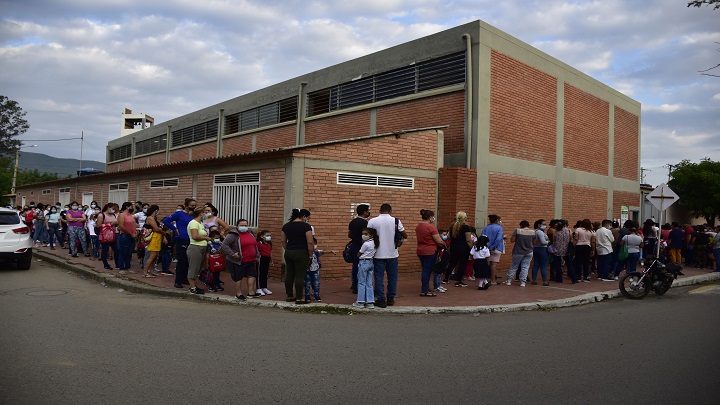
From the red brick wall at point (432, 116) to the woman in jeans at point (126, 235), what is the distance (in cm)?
815

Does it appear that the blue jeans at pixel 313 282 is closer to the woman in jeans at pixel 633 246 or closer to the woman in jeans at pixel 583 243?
the woman in jeans at pixel 583 243

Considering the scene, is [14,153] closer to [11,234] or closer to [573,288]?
[11,234]

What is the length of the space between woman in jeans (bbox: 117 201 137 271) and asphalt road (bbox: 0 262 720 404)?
294 cm

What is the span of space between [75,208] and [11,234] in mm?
2647

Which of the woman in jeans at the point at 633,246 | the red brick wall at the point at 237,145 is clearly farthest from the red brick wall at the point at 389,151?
the red brick wall at the point at 237,145

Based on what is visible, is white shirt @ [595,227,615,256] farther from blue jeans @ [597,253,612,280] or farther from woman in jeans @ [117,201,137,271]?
woman in jeans @ [117,201,137,271]

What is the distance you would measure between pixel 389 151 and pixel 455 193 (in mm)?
2172

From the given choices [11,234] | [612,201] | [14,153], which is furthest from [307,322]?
[14,153]

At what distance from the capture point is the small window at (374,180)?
37.6 feet

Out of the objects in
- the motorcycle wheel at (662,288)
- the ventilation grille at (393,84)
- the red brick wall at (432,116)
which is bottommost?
the motorcycle wheel at (662,288)

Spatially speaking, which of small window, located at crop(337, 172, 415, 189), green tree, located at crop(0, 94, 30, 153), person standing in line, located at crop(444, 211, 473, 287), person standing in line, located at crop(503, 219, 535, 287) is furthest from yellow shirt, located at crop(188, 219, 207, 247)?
green tree, located at crop(0, 94, 30, 153)

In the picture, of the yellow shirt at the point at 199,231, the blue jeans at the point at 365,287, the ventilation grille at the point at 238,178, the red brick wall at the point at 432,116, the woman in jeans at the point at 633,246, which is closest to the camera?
the blue jeans at the point at 365,287

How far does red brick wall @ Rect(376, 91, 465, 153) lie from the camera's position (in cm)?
1371

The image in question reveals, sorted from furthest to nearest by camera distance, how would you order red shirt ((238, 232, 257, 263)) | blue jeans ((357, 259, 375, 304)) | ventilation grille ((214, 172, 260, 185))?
ventilation grille ((214, 172, 260, 185))
red shirt ((238, 232, 257, 263))
blue jeans ((357, 259, 375, 304))
